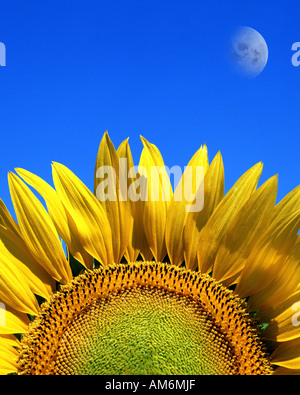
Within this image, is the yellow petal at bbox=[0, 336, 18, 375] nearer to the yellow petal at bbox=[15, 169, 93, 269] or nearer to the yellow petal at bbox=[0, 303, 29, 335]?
the yellow petal at bbox=[0, 303, 29, 335]

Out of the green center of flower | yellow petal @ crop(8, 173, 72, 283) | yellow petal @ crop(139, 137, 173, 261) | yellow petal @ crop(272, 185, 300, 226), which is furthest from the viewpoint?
yellow petal @ crop(139, 137, 173, 261)

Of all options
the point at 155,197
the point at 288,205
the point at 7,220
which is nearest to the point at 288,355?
the point at 288,205

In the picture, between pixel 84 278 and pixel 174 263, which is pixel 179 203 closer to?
pixel 174 263

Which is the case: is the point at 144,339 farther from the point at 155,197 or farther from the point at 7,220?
the point at 7,220

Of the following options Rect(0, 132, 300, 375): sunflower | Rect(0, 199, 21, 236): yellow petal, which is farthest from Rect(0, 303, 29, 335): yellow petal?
Rect(0, 199, 21, 236): yellow petal

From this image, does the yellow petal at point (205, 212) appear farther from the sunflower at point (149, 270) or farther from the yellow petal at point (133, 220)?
the yellow petal at point (133, 220)

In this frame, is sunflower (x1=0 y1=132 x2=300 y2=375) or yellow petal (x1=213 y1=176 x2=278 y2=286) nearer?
sunflower (x1=0 y1=132 x2=300 y2=375)
